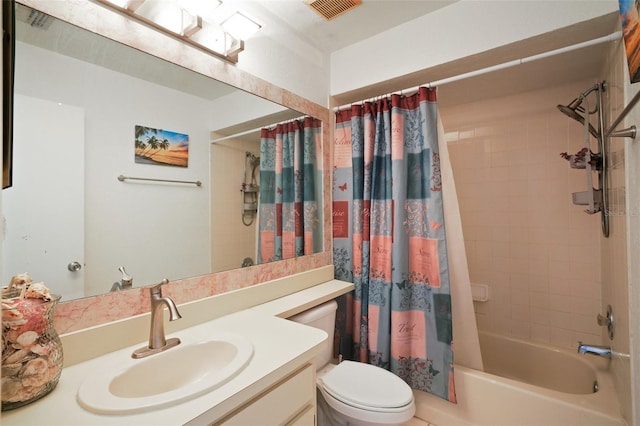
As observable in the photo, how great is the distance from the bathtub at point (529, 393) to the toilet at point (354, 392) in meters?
0.52

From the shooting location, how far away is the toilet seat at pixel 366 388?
1.25 metres

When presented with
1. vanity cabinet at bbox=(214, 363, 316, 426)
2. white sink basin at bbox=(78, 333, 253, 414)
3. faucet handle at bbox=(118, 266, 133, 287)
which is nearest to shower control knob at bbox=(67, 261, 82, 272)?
faucet handle at bbox=(118, 266, 133, 287)

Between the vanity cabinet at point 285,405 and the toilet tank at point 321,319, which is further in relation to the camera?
the toilet tank at point 321,319

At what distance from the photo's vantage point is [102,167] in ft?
3.41

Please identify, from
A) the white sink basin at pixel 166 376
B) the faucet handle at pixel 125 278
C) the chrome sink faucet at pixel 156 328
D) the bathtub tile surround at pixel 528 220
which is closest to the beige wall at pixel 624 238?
the bathtub tile surround at pixel 528 220

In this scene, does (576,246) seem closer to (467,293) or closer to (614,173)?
(614,173)

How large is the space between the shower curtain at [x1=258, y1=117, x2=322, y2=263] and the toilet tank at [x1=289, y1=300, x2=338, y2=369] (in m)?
0.35

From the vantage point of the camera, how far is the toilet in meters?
1.23

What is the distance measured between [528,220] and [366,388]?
5.90ft

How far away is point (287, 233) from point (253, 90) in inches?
32.7

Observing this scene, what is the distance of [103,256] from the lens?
103cm

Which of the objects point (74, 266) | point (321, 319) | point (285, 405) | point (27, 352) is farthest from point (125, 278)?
point (321, 319)

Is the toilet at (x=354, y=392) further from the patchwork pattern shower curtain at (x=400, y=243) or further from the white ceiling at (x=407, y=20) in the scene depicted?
the white ceiling at (x=407, y=20)

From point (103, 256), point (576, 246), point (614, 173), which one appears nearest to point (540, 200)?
point (576, 246)
